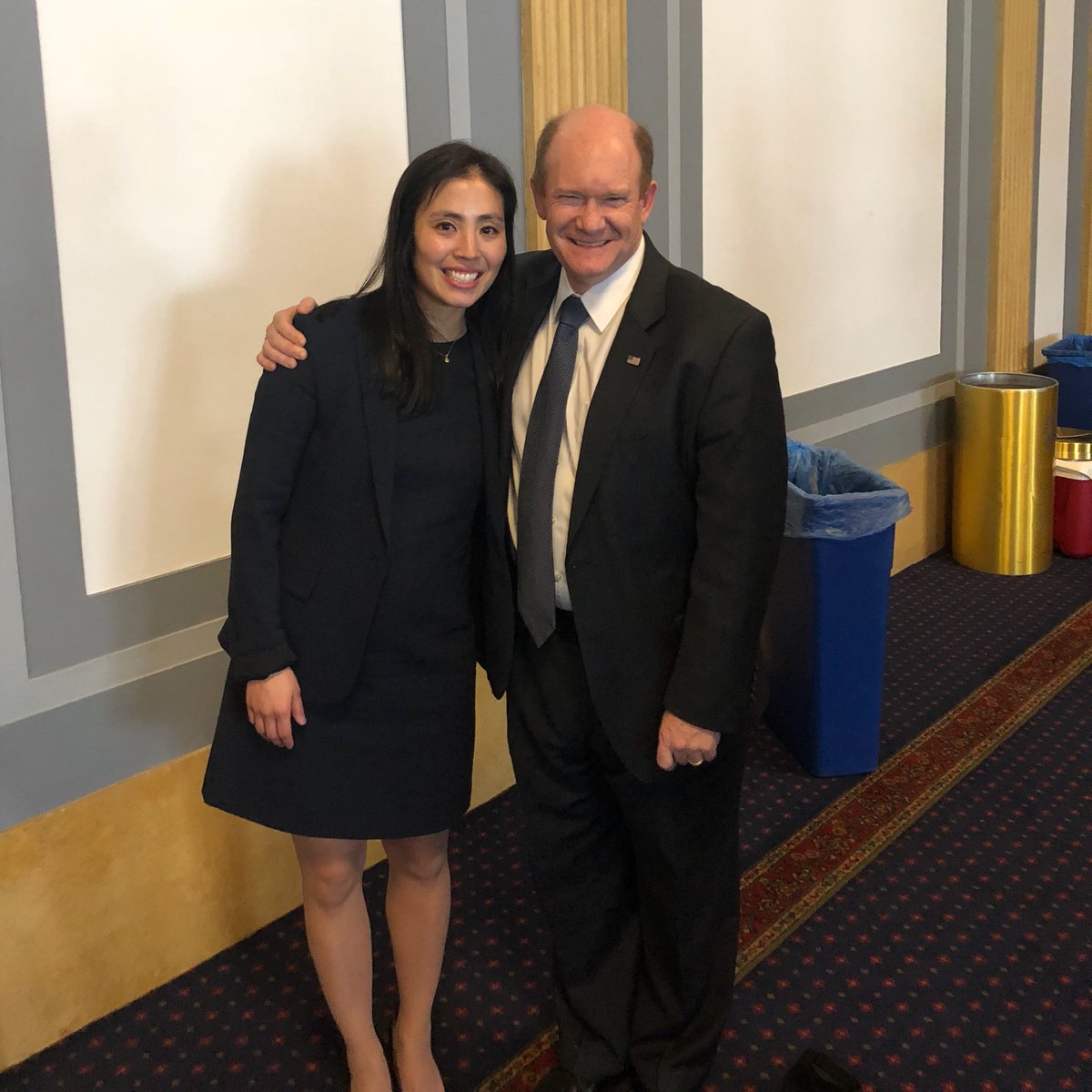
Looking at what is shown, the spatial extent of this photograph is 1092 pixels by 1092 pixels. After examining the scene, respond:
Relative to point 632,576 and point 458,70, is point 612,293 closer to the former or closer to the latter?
point 632,576

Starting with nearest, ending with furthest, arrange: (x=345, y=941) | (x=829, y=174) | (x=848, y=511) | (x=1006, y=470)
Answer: (x=345, y=941), (x=848, y=511), (x=829, y=174), (x=1006, y=470)

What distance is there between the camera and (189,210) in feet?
7.19

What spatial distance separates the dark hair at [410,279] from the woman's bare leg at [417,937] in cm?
75

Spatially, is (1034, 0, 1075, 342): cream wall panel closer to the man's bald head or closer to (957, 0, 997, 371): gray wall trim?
(957, 0, 997, 371): gray wall trim

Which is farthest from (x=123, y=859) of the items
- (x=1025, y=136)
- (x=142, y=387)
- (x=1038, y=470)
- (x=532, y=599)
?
(x=1025, y=136)

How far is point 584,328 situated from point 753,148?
208 centimetres

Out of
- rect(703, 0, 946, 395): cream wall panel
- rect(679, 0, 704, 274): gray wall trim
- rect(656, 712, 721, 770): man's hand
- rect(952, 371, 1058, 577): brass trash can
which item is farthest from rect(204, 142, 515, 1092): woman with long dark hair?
rect(952, 371, 1058, 577): brass trash can

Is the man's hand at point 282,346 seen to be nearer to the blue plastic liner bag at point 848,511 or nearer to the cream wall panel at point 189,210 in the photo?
the cream wall panel at point 189,210

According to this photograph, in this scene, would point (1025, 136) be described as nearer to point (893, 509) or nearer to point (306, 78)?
point (893, 509)

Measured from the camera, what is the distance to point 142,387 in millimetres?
2189

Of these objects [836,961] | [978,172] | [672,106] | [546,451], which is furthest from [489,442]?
[978,172]

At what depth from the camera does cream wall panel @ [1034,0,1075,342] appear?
5109 millimetres

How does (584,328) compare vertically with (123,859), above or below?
above

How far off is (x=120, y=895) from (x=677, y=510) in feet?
4.39
